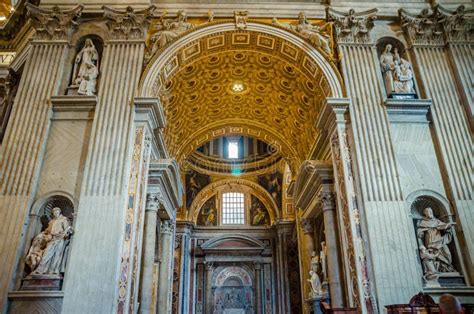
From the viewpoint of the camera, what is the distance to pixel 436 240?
342 inches

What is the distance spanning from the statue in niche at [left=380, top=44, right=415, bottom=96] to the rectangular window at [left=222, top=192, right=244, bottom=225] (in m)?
14.6

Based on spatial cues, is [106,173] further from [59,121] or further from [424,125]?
[424,125]

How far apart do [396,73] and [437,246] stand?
4.55m

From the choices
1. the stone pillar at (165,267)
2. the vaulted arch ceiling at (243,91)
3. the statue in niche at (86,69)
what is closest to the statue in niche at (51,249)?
the statue in niche at (86,69)

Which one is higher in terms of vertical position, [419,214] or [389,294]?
[419,214]

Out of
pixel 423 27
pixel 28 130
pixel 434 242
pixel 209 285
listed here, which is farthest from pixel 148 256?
pixel 209 285

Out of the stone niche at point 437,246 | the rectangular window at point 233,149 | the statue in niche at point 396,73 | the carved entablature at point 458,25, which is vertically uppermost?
the rectangular window at point 233,149

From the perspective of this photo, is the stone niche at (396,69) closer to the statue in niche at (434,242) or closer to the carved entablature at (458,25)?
the carved entablature at (458,25)

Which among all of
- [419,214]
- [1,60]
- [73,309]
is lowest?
[73,309]

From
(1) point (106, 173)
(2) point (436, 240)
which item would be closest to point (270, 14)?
(1) point (106, 173)

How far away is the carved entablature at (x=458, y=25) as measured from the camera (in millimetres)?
10703

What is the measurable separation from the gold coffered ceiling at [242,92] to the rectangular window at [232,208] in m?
7.64

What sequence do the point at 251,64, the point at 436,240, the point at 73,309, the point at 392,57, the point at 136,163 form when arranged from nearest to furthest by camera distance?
the point at 73,309
the point at 436,240
the point at 136,163
the point at 392,57
the point at 251,64

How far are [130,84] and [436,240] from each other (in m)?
8.17
